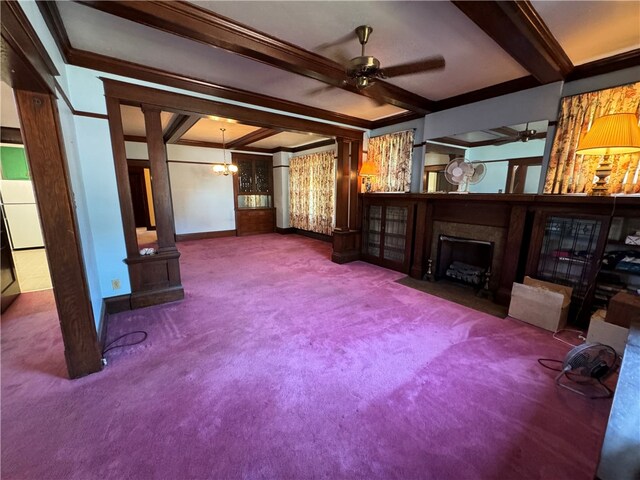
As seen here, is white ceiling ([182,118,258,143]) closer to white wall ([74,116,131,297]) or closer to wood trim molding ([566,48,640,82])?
white wall ([74,116,131,297])

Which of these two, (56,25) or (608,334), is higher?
(56,25)

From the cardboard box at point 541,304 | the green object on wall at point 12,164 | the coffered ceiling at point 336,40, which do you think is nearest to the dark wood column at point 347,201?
the coffered ceiling at point 336,40

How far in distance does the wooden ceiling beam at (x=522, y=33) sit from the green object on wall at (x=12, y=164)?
23.9 ft

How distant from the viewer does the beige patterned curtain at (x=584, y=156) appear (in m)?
2.28

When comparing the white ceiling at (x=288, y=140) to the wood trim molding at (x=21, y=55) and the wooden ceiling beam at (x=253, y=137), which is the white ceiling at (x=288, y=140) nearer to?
the wooden ceiling beam at (x=253, y=137)

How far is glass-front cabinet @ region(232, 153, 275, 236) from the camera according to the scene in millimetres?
7340

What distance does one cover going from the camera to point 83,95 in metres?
2.45

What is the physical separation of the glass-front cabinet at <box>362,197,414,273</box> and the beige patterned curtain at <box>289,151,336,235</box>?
162 cm

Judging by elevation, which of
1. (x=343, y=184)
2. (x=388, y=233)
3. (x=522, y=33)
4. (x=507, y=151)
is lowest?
(x=388, y=233)

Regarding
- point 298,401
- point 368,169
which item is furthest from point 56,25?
point 368,169

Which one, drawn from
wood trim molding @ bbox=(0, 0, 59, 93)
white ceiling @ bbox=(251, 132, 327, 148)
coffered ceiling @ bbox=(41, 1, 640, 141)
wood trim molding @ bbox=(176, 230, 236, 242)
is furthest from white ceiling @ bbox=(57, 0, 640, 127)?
wood trim molding @ bbox=(176, 230, 236, 242)

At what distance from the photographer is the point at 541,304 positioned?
2.56 m

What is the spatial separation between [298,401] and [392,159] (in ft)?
12.5

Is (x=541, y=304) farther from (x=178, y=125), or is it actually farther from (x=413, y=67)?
(x=178, y=125)
